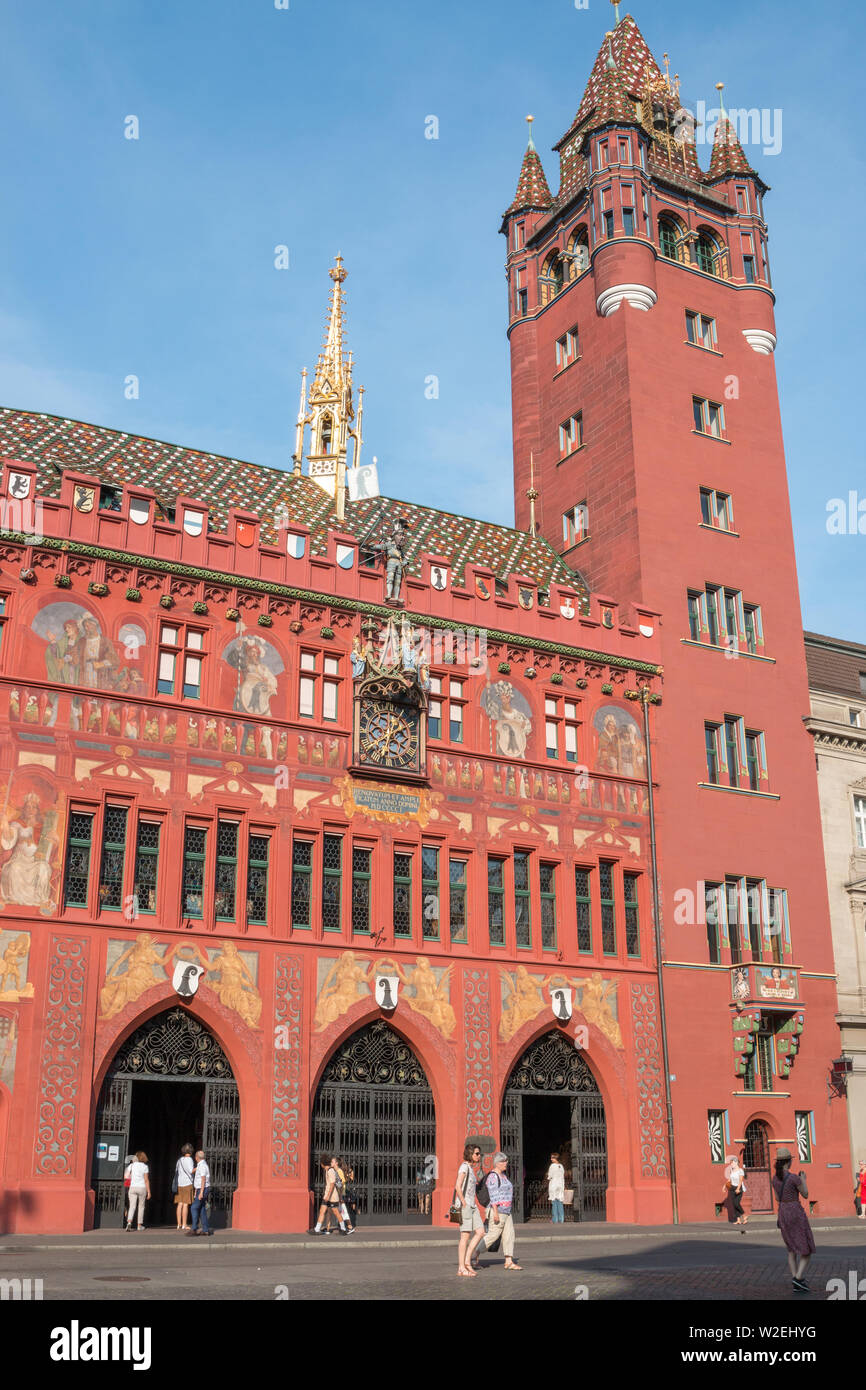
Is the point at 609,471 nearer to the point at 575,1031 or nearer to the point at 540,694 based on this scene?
the point at 540,694

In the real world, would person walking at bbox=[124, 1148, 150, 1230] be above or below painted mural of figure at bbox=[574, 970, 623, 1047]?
below

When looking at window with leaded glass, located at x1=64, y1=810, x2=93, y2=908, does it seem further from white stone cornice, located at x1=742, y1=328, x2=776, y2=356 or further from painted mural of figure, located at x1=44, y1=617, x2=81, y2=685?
white stone cornice, located at x1=742, y1=328, x2=776, y2=356

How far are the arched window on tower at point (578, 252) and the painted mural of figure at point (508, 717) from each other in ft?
50.7

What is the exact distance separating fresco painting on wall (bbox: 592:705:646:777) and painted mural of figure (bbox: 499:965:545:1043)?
18.3ft

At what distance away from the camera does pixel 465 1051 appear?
2859 cm

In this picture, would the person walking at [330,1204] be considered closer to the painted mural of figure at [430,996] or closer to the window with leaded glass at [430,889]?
the painted mural of figure at [430,996]

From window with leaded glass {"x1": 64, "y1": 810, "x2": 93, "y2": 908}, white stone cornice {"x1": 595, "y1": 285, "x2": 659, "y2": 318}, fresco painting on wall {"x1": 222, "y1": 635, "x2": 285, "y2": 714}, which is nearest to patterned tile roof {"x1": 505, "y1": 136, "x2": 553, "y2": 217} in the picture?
white stone cornice {"x1": 595, "y1": 285, "x2": 659, "y2": 318}

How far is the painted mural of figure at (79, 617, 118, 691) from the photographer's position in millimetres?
26453

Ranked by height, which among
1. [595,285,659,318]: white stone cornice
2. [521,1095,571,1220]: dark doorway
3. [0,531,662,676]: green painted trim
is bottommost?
[521,1095,571,1220]: dark doorway

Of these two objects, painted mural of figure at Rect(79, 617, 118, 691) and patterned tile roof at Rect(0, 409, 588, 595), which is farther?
patterned tile roof at Rect(0, 409, 588, 595)

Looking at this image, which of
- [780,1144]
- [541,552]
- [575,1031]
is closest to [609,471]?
[541,552]

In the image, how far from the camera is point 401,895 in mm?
29188

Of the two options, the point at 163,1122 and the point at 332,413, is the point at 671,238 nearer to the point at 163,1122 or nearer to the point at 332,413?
the point at 332,413
